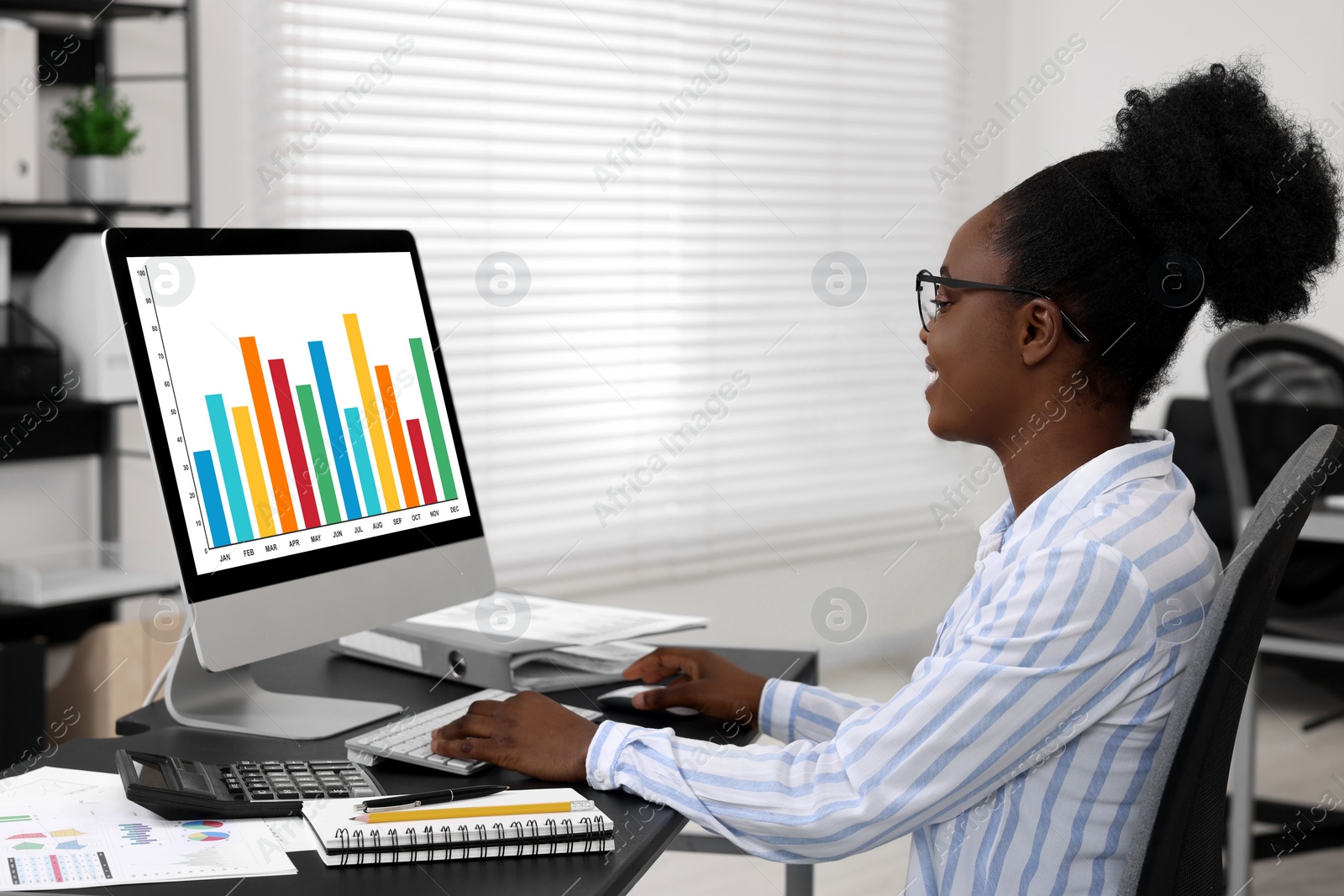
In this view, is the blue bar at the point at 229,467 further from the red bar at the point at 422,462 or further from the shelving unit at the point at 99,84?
the shelving unit at the point at 99,84

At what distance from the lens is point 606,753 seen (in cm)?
112

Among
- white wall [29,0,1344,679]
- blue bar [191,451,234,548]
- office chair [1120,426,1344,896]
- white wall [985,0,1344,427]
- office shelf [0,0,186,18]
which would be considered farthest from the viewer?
white wall [985,0,1344,427]

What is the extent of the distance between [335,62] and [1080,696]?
2.51 metres

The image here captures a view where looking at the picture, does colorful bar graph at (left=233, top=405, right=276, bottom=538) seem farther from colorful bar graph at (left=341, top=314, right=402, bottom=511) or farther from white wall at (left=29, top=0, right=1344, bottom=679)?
white wall at (left=29, top=0, right=1344, bottom=679)

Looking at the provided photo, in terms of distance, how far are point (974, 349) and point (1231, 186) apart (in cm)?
25

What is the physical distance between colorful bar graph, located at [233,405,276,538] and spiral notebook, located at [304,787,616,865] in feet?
1.16

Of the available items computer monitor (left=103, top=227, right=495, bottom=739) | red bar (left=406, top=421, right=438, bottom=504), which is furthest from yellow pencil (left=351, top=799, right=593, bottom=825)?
red bar (left=406, top=421, right=438, bottom=504)

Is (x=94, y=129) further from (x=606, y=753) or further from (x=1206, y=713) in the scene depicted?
(x=1206, y=713)

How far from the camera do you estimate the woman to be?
100 centimetres

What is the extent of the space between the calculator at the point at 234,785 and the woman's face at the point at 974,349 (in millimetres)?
617

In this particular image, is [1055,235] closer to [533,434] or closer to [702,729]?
[702,729]

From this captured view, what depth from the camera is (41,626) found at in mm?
2654

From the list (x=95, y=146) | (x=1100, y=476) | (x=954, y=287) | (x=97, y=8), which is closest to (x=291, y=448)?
(x=954, y=287)

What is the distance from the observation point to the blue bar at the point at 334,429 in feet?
4.40
